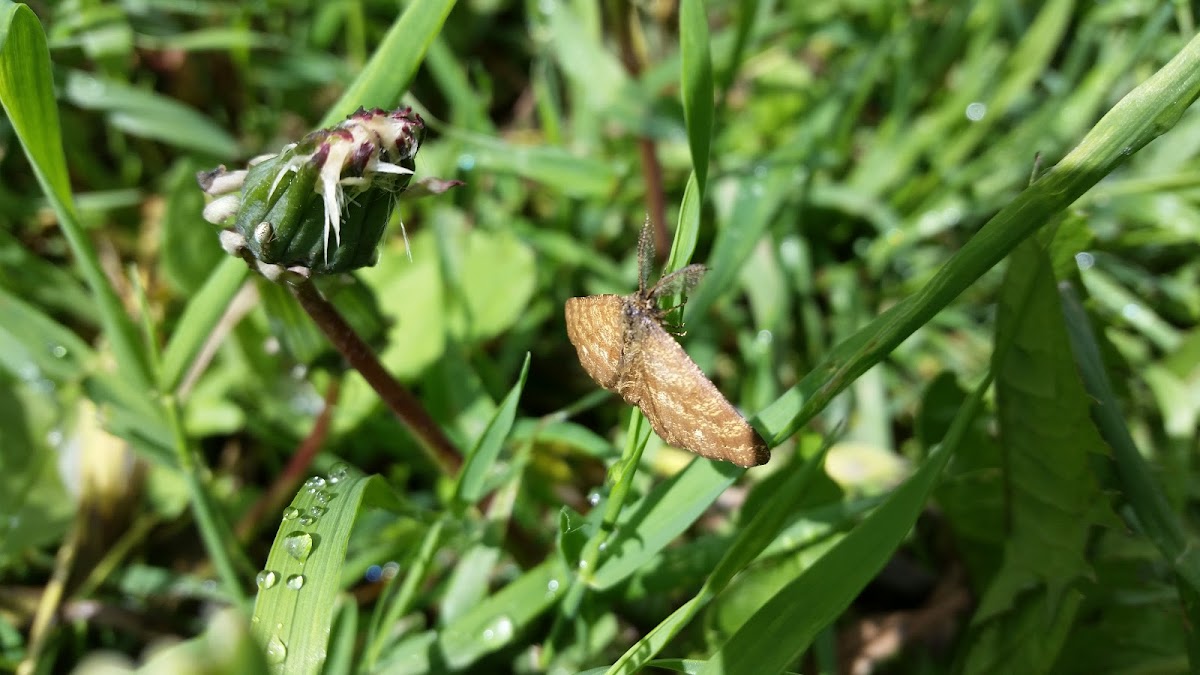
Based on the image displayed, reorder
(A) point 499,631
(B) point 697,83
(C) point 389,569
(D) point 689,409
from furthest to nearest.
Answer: (C) point 389,569 → (A) point 499,631 → (B) point 697,83 → (D) point 689,409

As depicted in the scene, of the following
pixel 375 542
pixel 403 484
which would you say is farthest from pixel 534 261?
pixel 375 542

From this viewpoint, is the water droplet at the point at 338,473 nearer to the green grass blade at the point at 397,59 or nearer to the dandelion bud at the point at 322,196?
the dandelion bud at the point at 322,196

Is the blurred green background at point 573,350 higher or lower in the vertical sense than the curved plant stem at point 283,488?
higher

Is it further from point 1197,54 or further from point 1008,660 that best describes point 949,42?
point 1008,660

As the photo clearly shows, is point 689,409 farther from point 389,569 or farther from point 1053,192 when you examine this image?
point 389,569

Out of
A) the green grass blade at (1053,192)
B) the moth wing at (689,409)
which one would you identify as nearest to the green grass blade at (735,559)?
the green grass blade at (1053,192)

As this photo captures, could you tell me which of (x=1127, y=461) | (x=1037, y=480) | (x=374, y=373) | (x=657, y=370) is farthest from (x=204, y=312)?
(x=1127, y=461)
